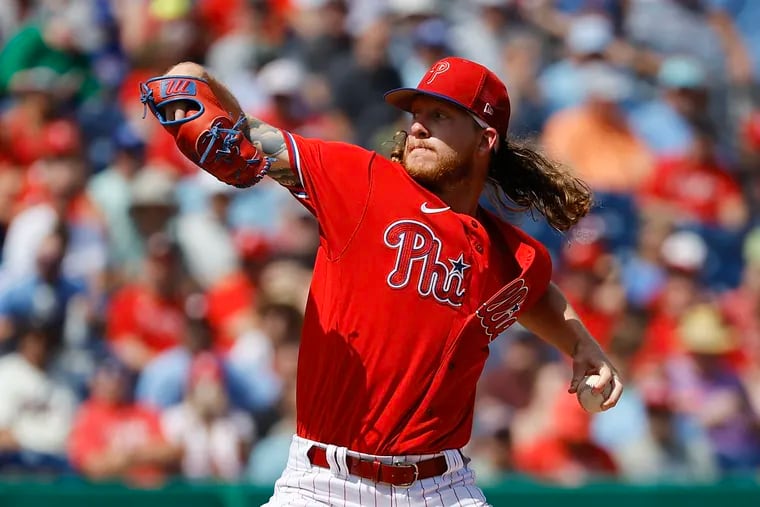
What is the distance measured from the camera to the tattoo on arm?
3.81m

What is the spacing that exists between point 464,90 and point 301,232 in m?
3.79

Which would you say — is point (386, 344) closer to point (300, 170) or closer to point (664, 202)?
point (300, 170)

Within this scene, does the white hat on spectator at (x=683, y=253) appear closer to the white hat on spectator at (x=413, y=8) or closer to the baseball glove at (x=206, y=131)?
the white hat on spectator at (x=413, y=8)

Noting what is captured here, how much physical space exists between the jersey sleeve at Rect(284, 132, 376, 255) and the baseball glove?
0.43 feet

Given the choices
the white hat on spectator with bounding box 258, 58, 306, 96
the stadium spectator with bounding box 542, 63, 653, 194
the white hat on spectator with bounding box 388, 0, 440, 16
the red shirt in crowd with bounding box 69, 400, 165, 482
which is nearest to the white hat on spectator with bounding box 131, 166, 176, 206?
the white hat on spectator with bounding box 258, 58, 306, 96

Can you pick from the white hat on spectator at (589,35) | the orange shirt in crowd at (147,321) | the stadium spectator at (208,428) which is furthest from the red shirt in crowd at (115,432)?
Answer: the white hat on spectator at (589,35)

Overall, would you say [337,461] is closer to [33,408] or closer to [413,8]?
[33,408]

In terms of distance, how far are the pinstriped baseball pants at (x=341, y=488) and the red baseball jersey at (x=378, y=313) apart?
55 millimetres

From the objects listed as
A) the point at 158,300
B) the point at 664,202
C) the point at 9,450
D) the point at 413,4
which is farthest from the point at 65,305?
the point at 664,202

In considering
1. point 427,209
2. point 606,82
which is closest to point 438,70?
point 427,209

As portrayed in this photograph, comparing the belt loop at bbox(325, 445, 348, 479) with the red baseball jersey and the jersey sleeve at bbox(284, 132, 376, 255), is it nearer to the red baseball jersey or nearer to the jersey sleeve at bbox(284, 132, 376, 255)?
the red baseball jersey

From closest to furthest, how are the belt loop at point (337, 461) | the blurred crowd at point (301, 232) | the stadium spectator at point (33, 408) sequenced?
the belt loop at point (337, 461) → the stadium spectator at point (33, 408) → the blurred crowd at point (301, 232)

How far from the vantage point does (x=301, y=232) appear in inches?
303

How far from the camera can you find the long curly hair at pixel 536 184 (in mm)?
4391
